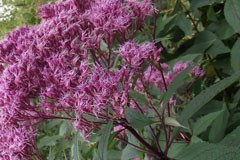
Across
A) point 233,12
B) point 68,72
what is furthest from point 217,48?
point 68,72

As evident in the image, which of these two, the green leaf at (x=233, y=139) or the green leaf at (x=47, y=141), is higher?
the green leaf at (x=233, y=139)

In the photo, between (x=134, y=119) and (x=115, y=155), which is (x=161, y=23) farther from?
(x=134, y=119)

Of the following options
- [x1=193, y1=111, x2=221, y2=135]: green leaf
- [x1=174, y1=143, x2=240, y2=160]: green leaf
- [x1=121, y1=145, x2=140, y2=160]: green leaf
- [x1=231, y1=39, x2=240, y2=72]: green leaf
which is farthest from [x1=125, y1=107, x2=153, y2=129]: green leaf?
[x1=231, y1=39, x2=240, y2=72]: green leaf

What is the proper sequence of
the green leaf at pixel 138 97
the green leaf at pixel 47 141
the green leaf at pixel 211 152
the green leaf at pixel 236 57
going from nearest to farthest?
1. the green leaf at pixel 211 152
2. the green leaf at pixel 138 97
3. the green leaf at pixel 236 57
4. the green leaf at pixel 47 141

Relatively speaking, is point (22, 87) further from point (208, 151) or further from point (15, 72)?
point (208, 151)

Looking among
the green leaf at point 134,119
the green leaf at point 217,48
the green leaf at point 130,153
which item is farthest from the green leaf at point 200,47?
the green leaf at point 134,119

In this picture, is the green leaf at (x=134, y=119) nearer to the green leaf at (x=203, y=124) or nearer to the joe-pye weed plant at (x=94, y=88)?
A: the joe-pye weed plant at (x=94, y=88)

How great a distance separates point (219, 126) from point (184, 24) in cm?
53

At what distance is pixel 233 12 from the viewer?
3.97ft

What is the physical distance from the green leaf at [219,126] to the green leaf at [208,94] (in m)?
0.30

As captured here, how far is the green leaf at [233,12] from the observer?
120 centimetres

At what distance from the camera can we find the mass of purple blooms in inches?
36.5

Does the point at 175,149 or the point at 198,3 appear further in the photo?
the point at 198,3

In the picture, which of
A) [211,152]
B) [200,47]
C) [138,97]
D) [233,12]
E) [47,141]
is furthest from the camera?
[200,47]
